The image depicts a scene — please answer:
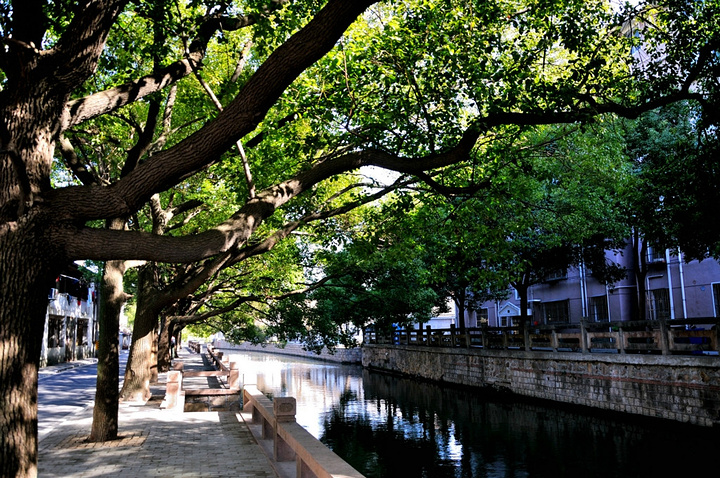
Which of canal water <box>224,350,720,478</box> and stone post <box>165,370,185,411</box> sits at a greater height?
stone post <box>165,370,185,411</box>

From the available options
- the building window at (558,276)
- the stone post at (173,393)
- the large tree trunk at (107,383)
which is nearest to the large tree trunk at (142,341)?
the stone post at (173,393)

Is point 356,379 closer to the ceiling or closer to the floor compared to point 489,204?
closer to the floor

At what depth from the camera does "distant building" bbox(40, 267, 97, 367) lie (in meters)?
38.6

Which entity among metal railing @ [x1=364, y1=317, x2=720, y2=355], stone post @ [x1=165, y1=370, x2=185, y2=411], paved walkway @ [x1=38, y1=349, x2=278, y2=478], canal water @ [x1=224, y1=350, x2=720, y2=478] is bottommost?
canal water @ [x1=224, y1=350, x2=720, y2=478]

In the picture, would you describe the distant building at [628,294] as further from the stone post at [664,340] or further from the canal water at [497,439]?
the canal water at [497,439]

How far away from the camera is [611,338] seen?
2505 cm

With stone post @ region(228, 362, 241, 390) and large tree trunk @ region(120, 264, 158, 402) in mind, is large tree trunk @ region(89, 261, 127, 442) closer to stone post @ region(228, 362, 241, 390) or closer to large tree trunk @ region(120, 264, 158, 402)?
large tree trunk @ region(120, 264, 158, 402)

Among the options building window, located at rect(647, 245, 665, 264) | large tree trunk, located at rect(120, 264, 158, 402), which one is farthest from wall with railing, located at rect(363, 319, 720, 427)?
→ large tree trunk, located at rect(120, 264, 158, 402)

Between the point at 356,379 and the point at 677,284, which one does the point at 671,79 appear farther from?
the point at 356,379

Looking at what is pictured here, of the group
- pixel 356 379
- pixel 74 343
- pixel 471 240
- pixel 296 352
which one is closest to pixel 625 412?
pixel 471 240

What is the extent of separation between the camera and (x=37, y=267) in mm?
5625

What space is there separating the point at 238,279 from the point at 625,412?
15.5 m

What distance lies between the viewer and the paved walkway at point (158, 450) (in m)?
9.09

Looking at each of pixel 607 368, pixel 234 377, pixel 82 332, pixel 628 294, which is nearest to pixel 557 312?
pixel 628 294
